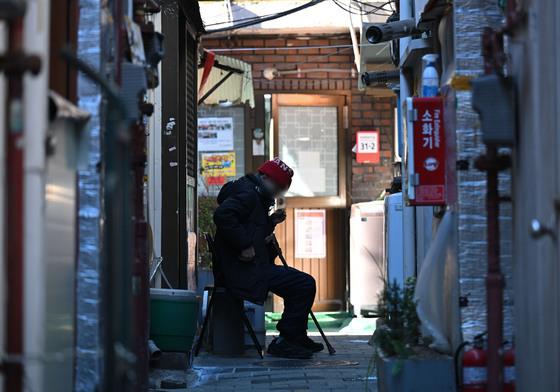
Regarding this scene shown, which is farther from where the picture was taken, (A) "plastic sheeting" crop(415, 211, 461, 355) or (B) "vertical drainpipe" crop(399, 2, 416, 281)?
(B) "vertical drainpipe" crop(399, 2, 416, 281)

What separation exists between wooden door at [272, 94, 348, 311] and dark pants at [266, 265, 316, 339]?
5322 millimetres

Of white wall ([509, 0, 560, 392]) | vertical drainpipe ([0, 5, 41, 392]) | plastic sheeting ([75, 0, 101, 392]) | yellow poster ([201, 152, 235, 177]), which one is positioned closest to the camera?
vertical drainpipe ([0, 5, 41, 392])

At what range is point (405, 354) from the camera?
5.29 m

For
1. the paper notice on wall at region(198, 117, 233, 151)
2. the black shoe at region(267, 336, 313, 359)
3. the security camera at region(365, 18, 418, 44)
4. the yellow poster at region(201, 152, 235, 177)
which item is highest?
the security camera at region(365, 18, 418, 44)

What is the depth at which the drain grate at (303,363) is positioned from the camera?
8.40 m

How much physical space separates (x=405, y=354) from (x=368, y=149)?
908 cm

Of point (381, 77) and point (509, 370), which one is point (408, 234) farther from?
point (509, 370)

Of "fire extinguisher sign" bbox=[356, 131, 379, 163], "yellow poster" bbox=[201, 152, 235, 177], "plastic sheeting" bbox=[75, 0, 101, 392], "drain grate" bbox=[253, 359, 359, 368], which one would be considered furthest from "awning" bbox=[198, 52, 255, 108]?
"plastic sheeting" bbox=[75, 0, 101, 392]

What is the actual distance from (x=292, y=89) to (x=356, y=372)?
23.5ft

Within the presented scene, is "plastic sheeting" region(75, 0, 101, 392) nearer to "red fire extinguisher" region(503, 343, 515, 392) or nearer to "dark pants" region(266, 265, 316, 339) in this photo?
"red fire extinguisher" region(503, 343, 515, 392)

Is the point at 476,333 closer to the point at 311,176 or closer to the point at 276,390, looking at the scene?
the point at 276,390

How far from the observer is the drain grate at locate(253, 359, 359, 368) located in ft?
27.6

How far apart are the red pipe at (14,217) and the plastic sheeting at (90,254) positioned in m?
1.66

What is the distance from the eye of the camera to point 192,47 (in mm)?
11016
